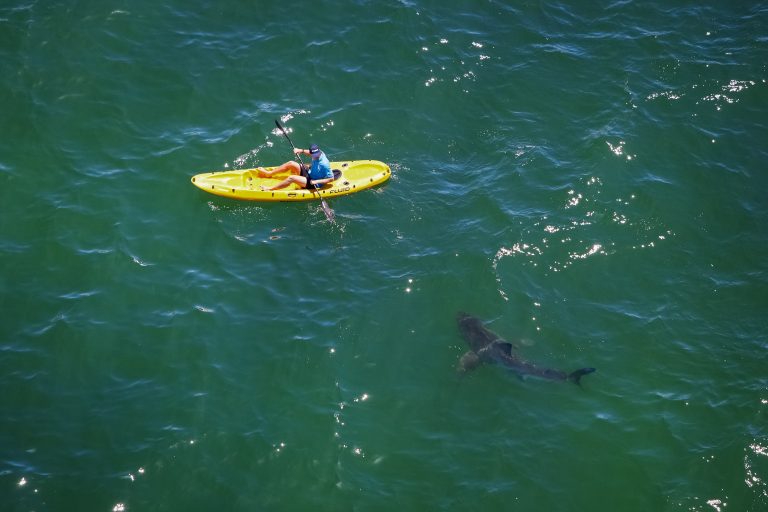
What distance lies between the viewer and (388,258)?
17906 mm

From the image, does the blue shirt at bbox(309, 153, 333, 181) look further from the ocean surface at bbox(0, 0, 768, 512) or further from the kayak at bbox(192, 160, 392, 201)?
the ocean surface at bbox(0, 0, 768, 512)

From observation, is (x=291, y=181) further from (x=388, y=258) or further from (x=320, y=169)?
(x=388, y=258)

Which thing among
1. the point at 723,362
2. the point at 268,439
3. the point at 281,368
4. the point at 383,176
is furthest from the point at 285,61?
the point at 723,362

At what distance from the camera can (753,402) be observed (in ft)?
51.2

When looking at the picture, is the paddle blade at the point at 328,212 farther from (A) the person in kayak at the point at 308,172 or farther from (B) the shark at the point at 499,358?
(B) the shark at the point at 499,358

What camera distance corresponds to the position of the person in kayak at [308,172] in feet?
62.2

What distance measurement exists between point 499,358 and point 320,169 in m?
7.21

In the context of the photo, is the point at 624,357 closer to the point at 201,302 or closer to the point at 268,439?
the point at 268,439

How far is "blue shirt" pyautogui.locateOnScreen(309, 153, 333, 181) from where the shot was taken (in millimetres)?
18953

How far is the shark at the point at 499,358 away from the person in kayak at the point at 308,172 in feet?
20.2

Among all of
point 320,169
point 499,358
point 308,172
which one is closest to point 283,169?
point 308,172

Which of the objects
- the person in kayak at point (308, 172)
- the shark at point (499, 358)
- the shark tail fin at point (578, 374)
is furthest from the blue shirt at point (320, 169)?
the shark tail fin at point (578, 374)

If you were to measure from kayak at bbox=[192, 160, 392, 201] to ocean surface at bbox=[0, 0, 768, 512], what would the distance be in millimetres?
342

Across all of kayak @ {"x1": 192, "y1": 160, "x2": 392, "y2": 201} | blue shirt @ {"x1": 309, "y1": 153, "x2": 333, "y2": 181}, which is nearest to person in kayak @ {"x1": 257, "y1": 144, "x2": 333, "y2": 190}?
blue shirt @ {"x1": 309, "y1": 153, "x2": 333, "y2": 181}
